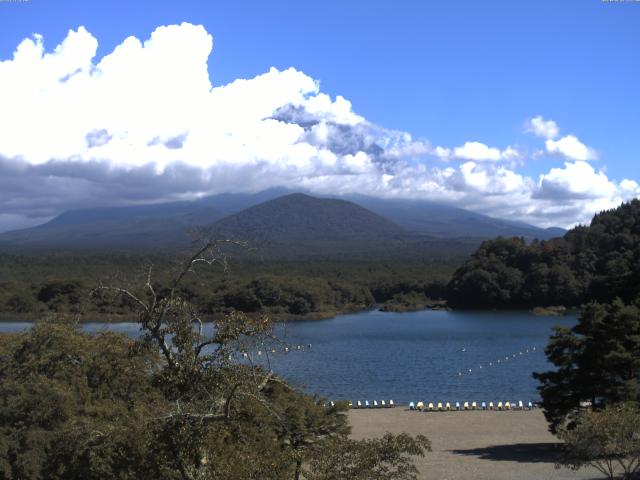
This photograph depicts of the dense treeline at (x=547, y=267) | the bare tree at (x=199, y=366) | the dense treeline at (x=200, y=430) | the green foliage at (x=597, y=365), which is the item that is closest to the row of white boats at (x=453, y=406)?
the green foliage at (x=597, y=365)

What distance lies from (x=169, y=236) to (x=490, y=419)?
14930 centimetres

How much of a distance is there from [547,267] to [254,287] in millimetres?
27851

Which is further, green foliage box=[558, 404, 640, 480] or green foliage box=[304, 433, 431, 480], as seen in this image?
green foliage box=[558, 404, 640, 480]

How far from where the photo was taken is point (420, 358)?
3950cm

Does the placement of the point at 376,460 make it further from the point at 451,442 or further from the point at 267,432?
the point at 451,442

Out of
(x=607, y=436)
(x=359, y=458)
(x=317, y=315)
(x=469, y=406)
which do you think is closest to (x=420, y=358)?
(x=469, y=406)

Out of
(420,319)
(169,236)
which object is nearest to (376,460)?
(420,319)

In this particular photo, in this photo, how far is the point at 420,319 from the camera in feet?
209

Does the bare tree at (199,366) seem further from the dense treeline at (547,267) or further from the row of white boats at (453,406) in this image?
the dense treeline at (547,267)

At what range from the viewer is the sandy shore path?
16.2m

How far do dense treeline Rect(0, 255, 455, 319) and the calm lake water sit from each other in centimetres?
486

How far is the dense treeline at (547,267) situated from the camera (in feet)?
225

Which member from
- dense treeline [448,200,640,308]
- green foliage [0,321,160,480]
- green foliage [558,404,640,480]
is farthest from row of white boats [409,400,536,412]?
dense treeline [448,200,640,308]

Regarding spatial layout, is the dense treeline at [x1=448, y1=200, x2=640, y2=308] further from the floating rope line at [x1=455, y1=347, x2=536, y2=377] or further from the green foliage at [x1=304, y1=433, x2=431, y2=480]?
the green foliage at [x1=304, y1=433, x2=431, y2=480]
